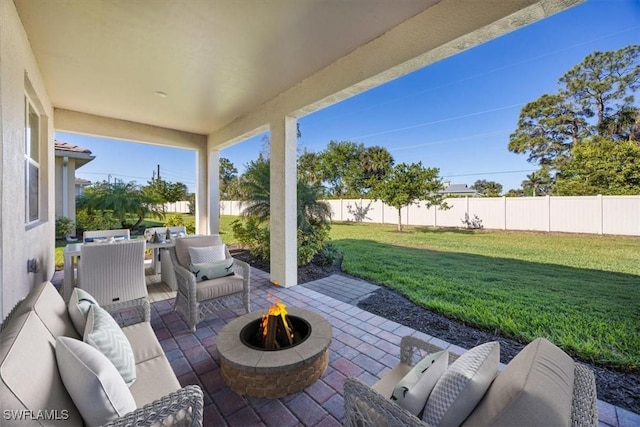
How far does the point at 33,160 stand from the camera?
12.3ft

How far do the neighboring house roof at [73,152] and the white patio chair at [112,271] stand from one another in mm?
6100

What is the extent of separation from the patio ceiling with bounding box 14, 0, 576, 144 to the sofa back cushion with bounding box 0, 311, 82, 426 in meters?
2.71

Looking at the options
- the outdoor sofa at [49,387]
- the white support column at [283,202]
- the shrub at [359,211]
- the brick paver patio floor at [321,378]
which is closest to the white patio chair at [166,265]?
the brick paver patio floor at [321,378]

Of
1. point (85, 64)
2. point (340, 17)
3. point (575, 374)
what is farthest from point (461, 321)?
point (85, 64)

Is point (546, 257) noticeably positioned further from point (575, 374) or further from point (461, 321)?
point (575, 374)

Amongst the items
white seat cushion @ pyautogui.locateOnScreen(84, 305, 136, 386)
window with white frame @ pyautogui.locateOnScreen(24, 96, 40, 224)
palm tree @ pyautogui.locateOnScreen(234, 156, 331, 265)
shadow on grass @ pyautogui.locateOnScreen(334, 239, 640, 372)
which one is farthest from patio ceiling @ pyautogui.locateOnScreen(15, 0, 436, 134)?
shadow on grass @ pyautogui.locateOnScreen(334, 239, 640, 372)

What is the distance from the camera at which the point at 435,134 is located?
984 cm

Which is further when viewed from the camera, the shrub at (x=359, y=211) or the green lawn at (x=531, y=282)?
the shrub at (x=359, y=211)

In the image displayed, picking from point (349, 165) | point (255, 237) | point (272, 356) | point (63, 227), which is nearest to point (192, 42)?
point (272, 356)

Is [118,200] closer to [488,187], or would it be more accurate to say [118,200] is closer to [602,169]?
[602,169]

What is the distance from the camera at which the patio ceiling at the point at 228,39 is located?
2326 mm

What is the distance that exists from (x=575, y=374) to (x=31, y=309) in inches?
97.2

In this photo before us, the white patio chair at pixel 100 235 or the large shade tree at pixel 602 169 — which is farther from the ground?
the large shade tree at pixel 602 169

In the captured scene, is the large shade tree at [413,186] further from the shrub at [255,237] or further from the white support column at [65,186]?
the white support column at [65,186]
